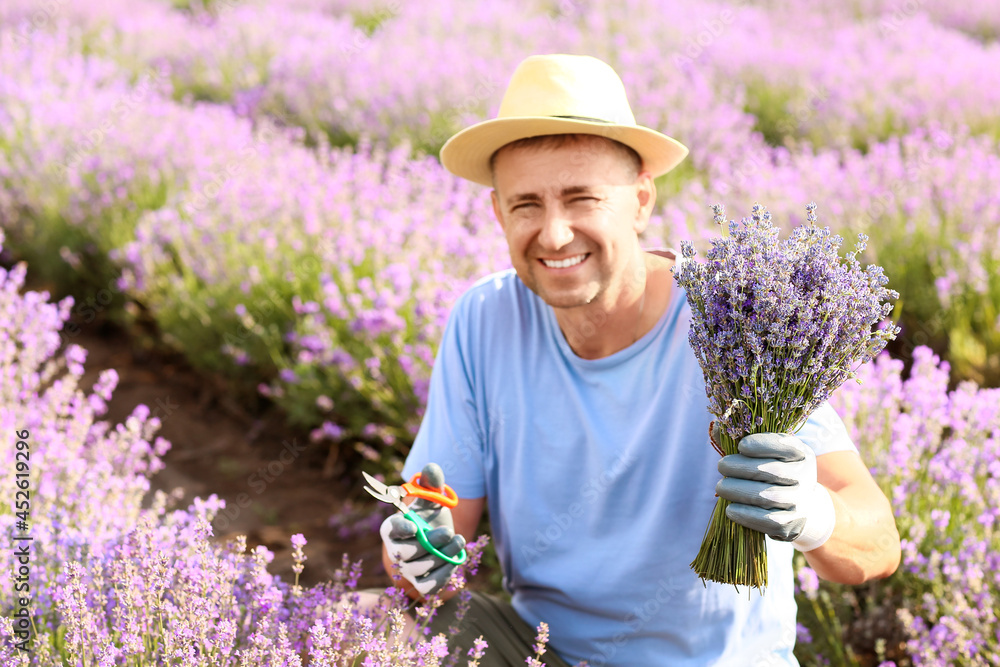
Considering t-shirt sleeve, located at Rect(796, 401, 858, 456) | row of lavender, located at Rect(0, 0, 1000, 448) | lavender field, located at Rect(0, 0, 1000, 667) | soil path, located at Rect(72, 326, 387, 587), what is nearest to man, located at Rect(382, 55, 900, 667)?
t-shirt sleeve, located at Rect(796, 401, 858, 456)

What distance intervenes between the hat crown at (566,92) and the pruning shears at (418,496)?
85cm

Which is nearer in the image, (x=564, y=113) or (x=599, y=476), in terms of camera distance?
(x=564, y=113)

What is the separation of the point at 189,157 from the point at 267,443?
219 cm

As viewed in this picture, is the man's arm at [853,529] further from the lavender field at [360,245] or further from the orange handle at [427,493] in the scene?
the orange handle at [427,493]

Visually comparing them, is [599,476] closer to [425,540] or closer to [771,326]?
[425,540]

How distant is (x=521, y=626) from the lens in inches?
86.4

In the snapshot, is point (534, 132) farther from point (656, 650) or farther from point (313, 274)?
point (313, 274)

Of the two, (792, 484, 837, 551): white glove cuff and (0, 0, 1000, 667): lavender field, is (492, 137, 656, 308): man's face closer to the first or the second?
(792, 484, 837, 551): white glove cuff

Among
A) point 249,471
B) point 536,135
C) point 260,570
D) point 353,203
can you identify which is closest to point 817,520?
point 536,135

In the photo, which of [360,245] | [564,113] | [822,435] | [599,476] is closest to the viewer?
[822,435]

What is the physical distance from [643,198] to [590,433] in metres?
0.59

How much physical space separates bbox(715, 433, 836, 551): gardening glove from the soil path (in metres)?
1.92

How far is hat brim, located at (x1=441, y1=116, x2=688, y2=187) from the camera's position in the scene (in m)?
1.83

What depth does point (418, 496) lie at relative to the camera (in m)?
1.80
